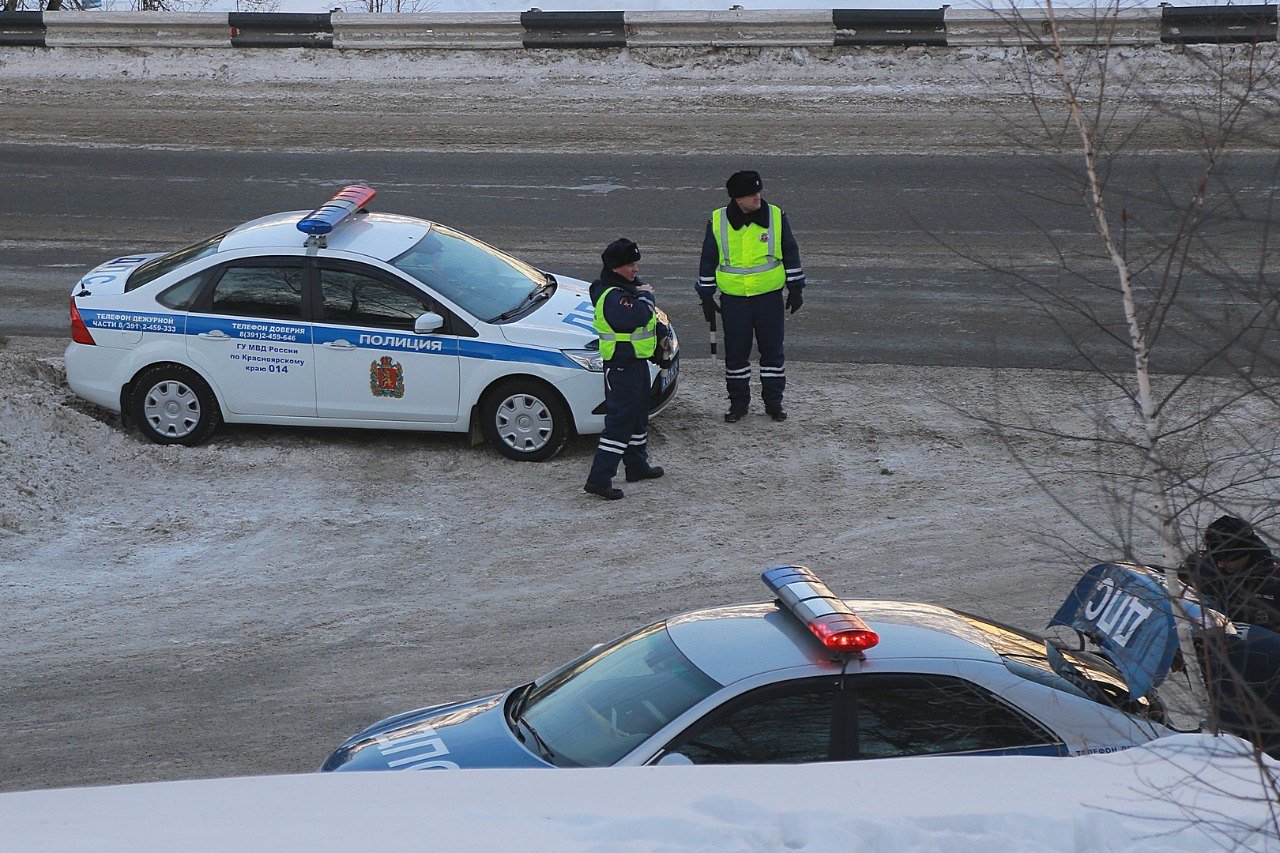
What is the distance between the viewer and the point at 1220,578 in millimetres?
4285

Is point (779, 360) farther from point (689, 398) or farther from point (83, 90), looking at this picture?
point (83, 90)

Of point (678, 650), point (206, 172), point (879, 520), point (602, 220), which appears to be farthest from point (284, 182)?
point (678, 650)

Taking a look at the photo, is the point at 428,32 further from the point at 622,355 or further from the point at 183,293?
the point at 622,355

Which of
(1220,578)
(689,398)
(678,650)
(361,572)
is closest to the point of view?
(1220,578)

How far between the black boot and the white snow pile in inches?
209

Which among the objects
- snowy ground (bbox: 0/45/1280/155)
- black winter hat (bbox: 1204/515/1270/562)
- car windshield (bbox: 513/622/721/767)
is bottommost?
car windshield (bbox: 513/622/721/767)

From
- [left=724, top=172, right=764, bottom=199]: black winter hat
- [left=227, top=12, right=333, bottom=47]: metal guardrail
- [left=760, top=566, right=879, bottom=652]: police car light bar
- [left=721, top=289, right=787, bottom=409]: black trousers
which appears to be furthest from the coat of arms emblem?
[left=227, top=12, right=333, bottom=47]: metal guardrail

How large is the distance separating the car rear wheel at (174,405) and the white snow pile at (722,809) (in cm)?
642

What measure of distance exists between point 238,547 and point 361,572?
1.05m

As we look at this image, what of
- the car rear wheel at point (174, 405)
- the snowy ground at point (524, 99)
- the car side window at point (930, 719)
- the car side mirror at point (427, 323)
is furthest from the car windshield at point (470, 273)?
the snowy ground at point (524, 99)

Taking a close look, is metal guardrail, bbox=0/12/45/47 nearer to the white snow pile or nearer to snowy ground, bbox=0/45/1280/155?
snowy ground, bbox=0/45/1280/155

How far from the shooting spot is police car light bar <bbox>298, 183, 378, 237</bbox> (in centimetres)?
1057

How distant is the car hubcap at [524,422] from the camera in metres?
10.5

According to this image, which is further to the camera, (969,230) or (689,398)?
(969,230)
